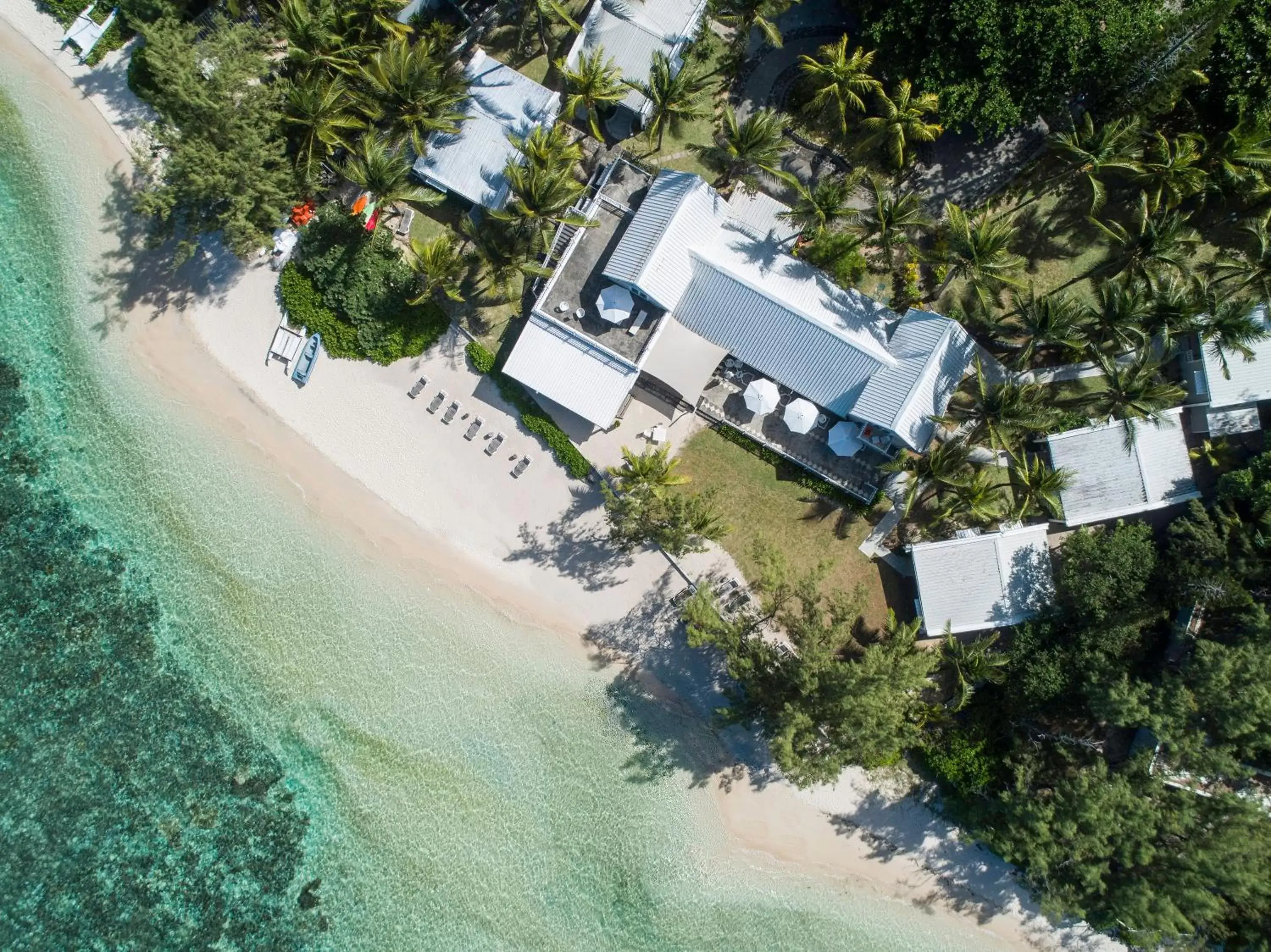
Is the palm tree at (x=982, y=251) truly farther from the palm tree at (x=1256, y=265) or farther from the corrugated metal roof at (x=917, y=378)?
the palm tree at (x=1256, y=265)

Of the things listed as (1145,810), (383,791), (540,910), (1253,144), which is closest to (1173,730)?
(1145,810)

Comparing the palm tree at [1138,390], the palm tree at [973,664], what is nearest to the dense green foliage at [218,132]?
the palm tree at [973,664]

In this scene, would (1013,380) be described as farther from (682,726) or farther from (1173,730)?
(682,726)

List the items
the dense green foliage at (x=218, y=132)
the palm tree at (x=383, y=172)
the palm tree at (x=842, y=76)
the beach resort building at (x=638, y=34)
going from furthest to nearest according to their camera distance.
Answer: the beach resort building at (x=638, y=34), the palm tree at (x=842, y=76), the palm tree at (x=383, y=172), the dense green foliage at (x=218, y=132)

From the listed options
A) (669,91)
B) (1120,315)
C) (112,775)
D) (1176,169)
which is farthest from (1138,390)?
(112,775)

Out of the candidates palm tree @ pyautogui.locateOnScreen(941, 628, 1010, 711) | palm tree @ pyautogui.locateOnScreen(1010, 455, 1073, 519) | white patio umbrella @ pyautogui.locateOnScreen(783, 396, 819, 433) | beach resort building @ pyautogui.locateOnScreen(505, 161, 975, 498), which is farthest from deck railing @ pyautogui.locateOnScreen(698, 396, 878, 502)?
palm tree @ pyautogui.locateOnScreen(941, 628, 1010, 711)
